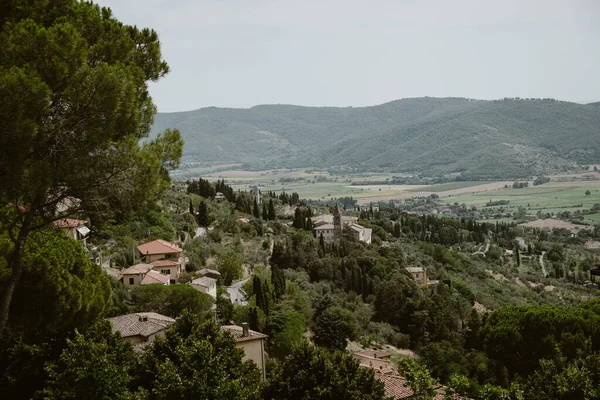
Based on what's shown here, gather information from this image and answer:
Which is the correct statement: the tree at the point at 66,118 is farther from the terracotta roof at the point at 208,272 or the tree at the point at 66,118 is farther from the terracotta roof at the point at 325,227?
the terracotta roof at the point at 325,227

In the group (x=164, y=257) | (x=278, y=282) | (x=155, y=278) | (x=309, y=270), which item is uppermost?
(x=164, y=257)

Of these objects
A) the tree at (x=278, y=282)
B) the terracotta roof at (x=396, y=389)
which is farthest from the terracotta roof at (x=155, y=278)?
the terracotta roof at (x=396, y=389)

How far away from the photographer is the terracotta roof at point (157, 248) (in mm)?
32394

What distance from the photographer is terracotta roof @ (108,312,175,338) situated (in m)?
18.1

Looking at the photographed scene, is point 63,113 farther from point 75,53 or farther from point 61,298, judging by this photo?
point 61,298

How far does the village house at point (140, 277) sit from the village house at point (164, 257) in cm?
227

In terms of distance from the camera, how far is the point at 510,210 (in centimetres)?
13838

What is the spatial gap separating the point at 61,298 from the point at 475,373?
2184 cm

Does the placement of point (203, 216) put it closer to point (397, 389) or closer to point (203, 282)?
point (203, 282)

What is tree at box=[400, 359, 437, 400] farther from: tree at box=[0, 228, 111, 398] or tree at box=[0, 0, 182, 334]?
tree at box=[0, 228, 111, 398]

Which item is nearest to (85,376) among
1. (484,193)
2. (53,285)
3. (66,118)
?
(53,285)

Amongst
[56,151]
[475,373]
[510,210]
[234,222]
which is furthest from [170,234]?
[510,210]

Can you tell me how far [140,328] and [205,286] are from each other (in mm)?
9033

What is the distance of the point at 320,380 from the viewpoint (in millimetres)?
12992
